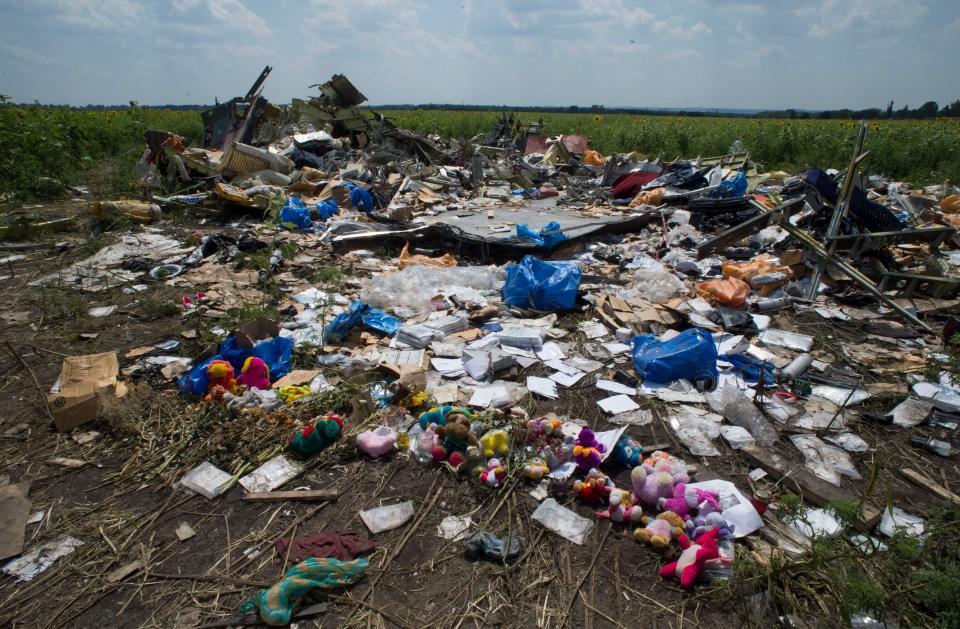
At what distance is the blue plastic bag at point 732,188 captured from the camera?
28.4 ft

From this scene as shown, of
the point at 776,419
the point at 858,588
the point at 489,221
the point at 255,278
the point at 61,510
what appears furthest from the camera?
the point at 489,221

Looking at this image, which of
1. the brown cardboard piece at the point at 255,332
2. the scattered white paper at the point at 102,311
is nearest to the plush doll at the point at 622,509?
Answer: the brown cardboard piece at the point at 255,332

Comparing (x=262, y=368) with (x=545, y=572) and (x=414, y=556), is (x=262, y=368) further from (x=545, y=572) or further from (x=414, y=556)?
(x=545, y=572)

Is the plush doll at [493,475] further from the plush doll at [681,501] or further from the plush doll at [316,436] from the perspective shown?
the plush doll at [316,436]

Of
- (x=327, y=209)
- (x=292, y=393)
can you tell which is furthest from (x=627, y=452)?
(x=327, y=209)

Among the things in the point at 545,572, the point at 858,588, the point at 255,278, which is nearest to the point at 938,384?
the point at 858,588

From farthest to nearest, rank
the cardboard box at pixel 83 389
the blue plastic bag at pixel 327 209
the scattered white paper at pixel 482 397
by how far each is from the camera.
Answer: the blue plastic bag at pixel 327 209, the scattered white paper at pixel 482 397, the cardboard box at pixel 83 389

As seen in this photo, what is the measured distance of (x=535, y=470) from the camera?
8.90 feet

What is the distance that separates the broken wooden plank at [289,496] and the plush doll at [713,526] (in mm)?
1910

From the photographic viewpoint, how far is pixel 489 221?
7.88 metres

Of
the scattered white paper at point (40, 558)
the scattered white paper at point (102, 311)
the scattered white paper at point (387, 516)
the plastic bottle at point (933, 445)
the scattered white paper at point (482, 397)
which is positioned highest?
the scattered white paper at point (102, 311)

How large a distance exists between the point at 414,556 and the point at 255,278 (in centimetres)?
459

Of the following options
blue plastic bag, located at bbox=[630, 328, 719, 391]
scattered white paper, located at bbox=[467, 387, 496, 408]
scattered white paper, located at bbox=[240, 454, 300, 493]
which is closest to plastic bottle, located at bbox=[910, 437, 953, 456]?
blue plastic bag, located at bbox=[630, 328, 719, 391]

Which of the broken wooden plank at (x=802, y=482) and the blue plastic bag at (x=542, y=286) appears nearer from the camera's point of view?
the broken wooden plank at (x=802, y=482)
